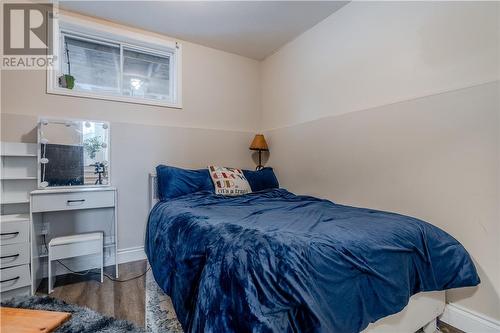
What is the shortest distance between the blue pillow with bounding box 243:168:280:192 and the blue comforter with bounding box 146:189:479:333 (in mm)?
1081

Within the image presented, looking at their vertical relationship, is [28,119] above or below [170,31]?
below

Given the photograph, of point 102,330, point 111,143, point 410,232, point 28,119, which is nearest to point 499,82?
point 410,232

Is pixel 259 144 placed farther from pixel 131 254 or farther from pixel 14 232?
pixel 14 232

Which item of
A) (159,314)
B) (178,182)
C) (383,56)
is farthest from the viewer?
(178,182)

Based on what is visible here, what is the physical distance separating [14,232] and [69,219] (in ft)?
1.75

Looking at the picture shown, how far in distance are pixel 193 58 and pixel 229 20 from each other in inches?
26.9

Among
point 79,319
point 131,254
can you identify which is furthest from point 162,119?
point 79,319

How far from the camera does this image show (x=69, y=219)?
2.32 meters

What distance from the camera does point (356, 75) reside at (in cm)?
221

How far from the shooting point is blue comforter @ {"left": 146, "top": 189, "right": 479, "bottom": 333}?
2.72 feet

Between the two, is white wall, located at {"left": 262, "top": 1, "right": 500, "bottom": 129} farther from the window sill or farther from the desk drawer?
the desk drawer

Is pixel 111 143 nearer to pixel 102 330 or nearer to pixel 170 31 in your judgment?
pixel 170 31

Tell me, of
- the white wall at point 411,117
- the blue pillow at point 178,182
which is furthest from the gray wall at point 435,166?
the blue pillow at point 178,182

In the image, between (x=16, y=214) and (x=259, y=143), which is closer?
(x=16, y=214)
